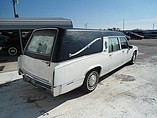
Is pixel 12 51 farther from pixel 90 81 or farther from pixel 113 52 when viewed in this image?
pixel 90 81

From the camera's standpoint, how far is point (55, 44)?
128 inches

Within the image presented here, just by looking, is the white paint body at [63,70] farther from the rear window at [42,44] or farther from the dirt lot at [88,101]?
the dirt lot at [88,101]

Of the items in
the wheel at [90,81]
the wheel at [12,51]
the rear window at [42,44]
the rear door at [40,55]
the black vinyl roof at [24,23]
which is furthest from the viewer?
the wheel at [12,51]

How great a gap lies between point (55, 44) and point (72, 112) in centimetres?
154

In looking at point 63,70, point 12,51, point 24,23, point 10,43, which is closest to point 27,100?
point 63,70

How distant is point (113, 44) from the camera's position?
5.24 metres

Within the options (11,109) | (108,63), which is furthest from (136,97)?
(11,109)

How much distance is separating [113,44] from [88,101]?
2.37 m

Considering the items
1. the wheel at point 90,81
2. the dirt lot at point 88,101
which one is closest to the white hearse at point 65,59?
the wheel at point 90,81

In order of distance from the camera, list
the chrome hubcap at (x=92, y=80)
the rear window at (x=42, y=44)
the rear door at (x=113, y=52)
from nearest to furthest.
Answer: the rear window at (x=42, y=44)
the chrome hubcap at (x=92, y=80)
the rear door at (x=113, y=52)

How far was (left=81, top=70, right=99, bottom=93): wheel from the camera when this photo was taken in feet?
13.3

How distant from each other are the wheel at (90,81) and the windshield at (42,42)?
1311 millimetres

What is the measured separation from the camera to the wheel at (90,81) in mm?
4065

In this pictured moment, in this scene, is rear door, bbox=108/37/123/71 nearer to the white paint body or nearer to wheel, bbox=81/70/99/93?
the white paint body
